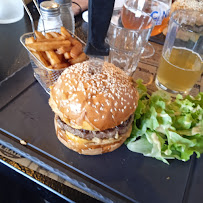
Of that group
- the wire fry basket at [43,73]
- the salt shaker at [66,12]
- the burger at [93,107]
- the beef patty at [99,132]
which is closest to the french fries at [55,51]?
the wire fry basket at [43,73]

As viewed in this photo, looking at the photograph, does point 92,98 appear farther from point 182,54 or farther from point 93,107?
point 182,54

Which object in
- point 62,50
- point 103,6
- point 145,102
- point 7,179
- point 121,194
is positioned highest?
point 103,6

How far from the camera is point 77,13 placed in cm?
216

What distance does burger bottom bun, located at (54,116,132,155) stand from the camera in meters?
1.04

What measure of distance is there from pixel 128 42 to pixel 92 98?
0.75m

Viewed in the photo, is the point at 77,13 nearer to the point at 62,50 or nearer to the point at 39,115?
the point at 62,50

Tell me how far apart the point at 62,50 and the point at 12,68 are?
1.63ft

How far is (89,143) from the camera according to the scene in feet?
3.43

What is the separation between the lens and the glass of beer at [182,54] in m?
1.34

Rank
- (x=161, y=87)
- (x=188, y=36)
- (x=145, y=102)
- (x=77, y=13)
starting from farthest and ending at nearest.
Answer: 1. (x=77, y=13)
2. (x=161, y=87)
3. (x=188, y=36)
4. (x=145, y=102)

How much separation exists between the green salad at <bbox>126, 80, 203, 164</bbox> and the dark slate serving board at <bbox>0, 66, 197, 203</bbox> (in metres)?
0.06

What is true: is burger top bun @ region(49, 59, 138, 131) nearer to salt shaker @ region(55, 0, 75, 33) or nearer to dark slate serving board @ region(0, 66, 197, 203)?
dark slate serving board @ region(0, 66, 197, 203)

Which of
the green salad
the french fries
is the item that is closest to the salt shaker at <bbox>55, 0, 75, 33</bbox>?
the french fries

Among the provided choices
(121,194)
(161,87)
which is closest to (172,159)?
(121,194)
